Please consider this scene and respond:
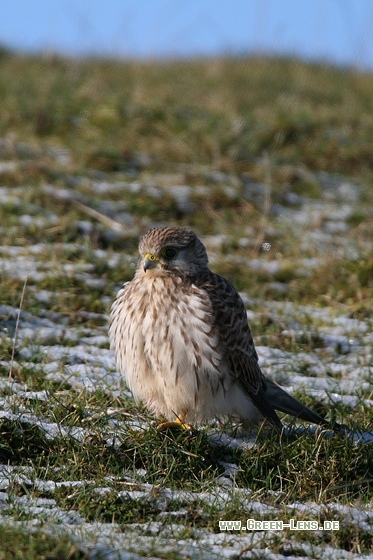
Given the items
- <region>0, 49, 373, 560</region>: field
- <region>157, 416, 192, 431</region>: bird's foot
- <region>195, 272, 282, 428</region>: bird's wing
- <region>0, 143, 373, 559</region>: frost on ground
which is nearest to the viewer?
<region>0, 143, 373, 559</region>: frost on ground

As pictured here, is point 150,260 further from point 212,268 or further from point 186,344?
point 212,268

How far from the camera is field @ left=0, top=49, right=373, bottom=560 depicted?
331 centimetres

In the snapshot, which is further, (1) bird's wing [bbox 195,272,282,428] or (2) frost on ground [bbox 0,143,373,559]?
(1) bird's wing [bbox 195,272,282,428]

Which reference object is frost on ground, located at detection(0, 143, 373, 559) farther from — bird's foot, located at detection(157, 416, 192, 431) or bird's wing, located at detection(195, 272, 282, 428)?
bird's wing, located at detection(195, 272, 282, 428)

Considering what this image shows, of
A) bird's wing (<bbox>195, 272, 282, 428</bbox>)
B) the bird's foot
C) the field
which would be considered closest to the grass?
the field

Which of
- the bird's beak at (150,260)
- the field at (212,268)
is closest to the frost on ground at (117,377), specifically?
the field at (212,268)

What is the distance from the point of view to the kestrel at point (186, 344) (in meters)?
3.84

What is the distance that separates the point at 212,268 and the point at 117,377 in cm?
181

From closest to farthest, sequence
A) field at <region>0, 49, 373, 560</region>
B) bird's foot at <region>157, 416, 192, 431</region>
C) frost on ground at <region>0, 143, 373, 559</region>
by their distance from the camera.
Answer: frost on ground at <region>0, 143, 373, 559</region>
field at <region>0, 49, 373, 560</region>
bird's foot at <region>157, 416, 192, 431</region>

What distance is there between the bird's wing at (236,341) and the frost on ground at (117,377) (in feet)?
0.73

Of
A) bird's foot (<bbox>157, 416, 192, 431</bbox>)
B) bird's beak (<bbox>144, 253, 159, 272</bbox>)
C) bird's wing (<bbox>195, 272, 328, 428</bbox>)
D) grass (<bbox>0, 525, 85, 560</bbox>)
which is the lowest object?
grass (<bbox>0, 525, 85, 560</bbox>)

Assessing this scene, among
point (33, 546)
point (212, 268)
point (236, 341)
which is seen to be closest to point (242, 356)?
point (236, 341)

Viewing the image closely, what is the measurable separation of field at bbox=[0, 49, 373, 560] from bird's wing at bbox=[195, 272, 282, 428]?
0.70 feet

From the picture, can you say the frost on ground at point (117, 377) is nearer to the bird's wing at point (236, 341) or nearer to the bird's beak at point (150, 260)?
the bird's wing at point (236, 341)
